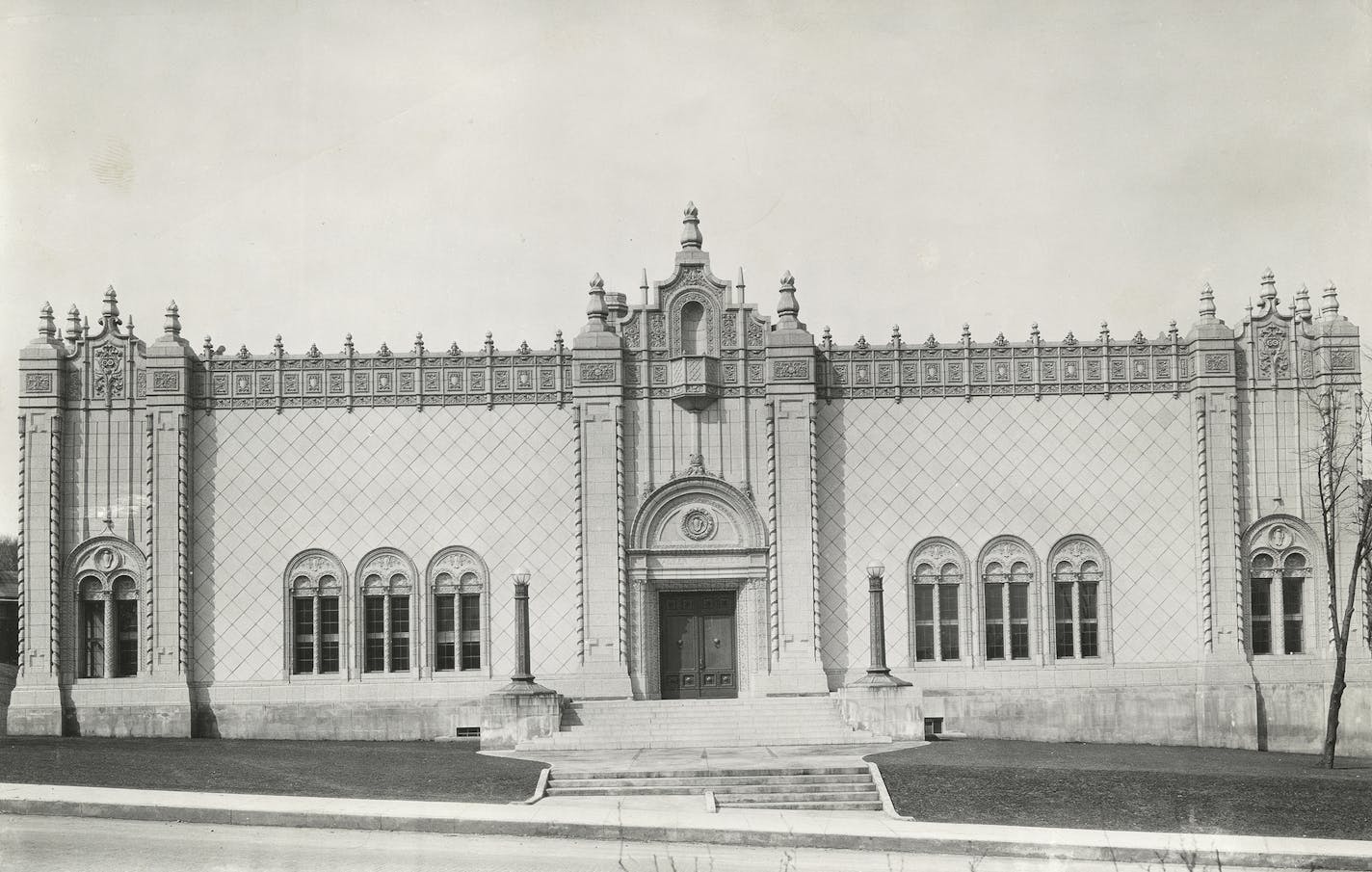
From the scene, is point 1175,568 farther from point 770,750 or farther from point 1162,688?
point 770,750

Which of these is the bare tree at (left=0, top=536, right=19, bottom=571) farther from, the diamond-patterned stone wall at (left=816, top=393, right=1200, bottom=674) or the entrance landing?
the diamond-patterned stone wall at (left=816, top=393, right=1200, bottom=674)

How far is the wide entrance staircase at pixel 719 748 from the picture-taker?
71.9 ft

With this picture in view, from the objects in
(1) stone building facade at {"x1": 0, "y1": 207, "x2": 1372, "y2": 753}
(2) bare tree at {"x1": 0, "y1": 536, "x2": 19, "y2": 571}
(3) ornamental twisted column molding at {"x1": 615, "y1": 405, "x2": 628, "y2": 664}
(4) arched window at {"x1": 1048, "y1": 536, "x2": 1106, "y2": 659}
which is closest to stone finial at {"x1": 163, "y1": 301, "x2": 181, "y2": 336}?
(1) stone building facade at {"x1": 0, "y1": 207, "x2": 1372, "y2": 753}

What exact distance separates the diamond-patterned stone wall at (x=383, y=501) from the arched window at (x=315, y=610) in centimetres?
29

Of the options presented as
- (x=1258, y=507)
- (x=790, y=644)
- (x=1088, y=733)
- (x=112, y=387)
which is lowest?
(x=1088, y=733)

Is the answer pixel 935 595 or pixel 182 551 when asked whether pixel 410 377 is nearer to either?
pixel 182 551

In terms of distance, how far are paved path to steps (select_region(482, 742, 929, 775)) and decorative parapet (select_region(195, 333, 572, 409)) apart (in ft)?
30.1

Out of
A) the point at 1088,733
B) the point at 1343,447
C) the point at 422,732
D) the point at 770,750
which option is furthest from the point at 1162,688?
the point at 422,732

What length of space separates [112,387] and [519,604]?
11461 millimetres

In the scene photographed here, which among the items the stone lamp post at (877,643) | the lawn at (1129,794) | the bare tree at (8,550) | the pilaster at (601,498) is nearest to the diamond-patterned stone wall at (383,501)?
the pilaster at (601,498)

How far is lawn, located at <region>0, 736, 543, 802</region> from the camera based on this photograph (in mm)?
20875

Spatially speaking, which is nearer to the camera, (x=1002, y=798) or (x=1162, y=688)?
(x=1002, y=798)

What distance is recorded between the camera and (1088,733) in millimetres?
30844

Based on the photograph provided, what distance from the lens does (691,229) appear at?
31828 mm
